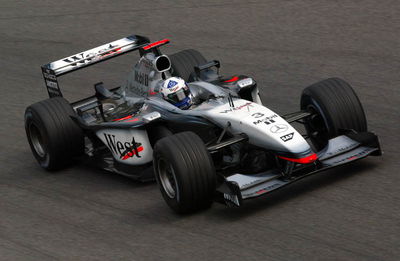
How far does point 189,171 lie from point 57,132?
279cm

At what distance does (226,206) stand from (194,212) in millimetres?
340

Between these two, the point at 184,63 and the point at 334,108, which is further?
the point at 184,63

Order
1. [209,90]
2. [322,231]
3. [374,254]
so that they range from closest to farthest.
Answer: [374,254] → [322,231] → [209,90]

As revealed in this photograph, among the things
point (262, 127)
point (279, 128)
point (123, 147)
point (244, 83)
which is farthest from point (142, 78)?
point (279, 128)

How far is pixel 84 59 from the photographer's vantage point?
1114cm

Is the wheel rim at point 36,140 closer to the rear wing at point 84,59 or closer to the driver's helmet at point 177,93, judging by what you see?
the rear wing at point 84,59

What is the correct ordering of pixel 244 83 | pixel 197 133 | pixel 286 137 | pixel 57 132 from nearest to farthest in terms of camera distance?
pixel 286 137
pixel 197 133
pixel 244 83
pixel 57 132

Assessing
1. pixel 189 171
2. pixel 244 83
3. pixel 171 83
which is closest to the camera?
pixel 189 171

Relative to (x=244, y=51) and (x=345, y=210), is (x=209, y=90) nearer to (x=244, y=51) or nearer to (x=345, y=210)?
(x=345, y=210)

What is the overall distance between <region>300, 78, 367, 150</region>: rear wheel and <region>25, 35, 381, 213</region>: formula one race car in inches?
0.4

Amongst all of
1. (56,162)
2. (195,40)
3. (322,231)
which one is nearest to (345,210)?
(322,231)

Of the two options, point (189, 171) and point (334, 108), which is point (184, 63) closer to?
point (334, 108)

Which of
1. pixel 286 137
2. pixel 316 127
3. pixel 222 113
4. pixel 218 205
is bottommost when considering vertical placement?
pixel 218 205

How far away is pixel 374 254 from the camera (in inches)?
275
